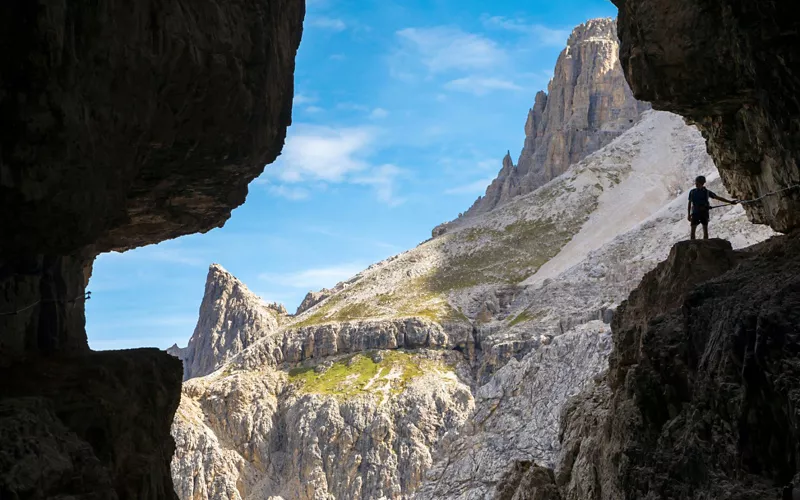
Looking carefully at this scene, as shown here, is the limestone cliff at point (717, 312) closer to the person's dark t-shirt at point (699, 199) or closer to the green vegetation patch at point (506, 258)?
the person's dark t-shirt at point (699, 199)

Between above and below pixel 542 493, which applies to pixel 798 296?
above

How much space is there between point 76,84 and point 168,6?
3.72 metres

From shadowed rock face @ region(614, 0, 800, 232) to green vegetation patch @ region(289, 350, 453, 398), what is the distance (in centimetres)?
12005

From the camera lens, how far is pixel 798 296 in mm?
13188

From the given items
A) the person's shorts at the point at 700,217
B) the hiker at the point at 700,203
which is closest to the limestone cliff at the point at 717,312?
→ the hiker at the point at 700,203

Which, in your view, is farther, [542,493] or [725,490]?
[542,493]

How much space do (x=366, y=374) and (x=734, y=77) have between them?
13171 cm

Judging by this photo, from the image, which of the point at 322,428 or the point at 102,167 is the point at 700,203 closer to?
the point at 102,167

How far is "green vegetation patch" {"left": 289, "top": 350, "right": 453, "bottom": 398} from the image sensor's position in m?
140

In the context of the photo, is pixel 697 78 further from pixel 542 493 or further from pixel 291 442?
pixel 291 442

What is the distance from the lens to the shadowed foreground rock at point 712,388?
41.6 ft

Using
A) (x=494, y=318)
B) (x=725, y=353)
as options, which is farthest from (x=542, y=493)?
(x=494, y=318)

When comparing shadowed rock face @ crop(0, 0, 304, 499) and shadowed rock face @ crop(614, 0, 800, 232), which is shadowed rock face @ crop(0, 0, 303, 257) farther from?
shadowed rock face @ crop(614, 0, 800, 232)

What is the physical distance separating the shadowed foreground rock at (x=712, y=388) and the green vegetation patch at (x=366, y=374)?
12060 centimetres
